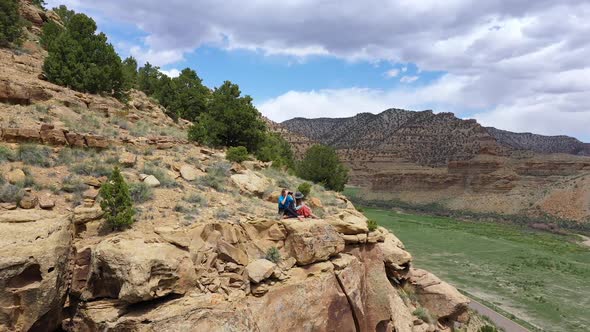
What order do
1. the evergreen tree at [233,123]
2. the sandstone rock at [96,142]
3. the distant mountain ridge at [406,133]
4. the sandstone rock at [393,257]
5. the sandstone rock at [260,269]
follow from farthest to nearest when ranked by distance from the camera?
the distant mountain ridge at [406,133] < the evergreen tree at [233,123] < the sandstone rock at [393,257] < the sandstone rock at [96,142] < the sandstone rock at [260,269]

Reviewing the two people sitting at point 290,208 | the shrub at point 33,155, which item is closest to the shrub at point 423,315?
the two people sitting at point 290,208

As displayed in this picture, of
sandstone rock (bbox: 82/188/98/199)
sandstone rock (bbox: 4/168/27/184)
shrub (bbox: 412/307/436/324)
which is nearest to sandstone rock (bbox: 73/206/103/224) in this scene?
sandstone rock (bbox: 82/188/98/199)

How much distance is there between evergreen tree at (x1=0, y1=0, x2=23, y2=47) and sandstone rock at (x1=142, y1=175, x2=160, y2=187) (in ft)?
60.1

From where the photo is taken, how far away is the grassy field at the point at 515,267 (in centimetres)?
2908

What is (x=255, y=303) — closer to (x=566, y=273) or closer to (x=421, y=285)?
(x=421, y=285)

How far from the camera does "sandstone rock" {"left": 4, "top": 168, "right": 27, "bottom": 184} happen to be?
35.6 ft

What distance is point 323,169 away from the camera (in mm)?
41844

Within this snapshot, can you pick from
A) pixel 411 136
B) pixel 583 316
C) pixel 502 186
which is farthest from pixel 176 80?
pixel 411 136

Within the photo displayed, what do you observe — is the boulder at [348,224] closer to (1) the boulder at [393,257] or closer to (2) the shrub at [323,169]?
(1) the boulder at [393,257]

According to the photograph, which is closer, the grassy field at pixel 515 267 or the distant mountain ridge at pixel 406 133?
the grassy field at pixel 515 267

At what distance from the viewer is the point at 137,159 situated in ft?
51.3

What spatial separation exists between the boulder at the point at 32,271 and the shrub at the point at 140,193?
324 centimetres

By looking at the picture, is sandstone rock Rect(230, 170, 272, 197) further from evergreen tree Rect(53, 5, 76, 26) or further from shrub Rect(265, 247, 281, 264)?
evergreen tree Rect(53, 5, 76, 26)

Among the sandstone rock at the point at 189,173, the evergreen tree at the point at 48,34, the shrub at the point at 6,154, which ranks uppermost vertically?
the evergreen tree at the point at 48,34
